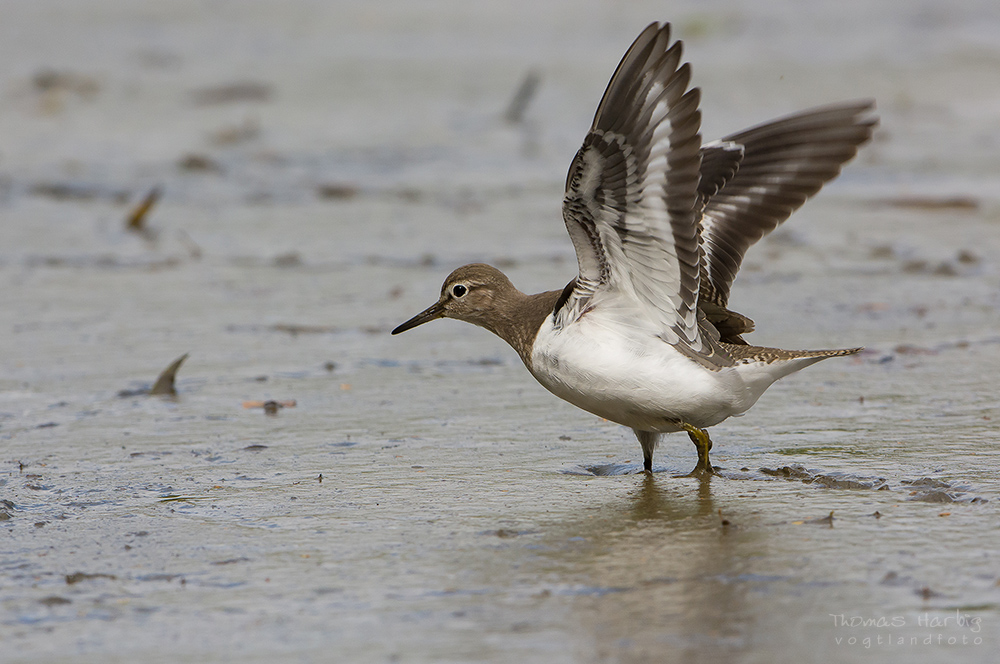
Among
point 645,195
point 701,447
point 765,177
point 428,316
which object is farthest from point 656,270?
point 428,316

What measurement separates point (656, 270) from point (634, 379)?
0.40 m

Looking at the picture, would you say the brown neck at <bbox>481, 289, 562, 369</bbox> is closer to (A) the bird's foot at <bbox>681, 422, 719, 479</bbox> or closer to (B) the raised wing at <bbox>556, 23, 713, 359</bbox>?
(B) the raised wing at <bbox>556, 23, 713, 359</bbox>

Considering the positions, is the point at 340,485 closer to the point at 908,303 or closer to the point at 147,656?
the point at 147,656

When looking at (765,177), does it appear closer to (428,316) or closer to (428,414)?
(428,316)

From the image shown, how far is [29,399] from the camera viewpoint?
5.59 m

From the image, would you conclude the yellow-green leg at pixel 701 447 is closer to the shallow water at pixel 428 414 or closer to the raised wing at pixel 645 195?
the shallow water at pixel 428 414

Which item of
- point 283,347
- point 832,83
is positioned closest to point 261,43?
point 832,83

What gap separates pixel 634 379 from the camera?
458 centimetres

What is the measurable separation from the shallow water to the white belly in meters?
0.23

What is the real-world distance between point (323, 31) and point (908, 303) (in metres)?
11.6

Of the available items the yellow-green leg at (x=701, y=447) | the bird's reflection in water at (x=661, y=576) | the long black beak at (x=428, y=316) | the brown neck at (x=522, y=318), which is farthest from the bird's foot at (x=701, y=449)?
the long black beak at (x=428, y=316)

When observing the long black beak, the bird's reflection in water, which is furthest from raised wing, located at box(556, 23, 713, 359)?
the long black beak

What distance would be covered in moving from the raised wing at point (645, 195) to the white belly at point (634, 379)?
3.7 inches

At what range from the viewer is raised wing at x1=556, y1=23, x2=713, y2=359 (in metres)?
4.20
